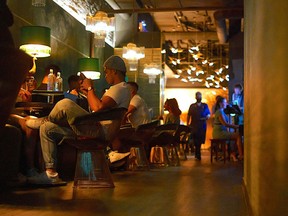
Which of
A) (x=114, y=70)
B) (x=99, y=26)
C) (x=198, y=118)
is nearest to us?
(x=114, y=70)

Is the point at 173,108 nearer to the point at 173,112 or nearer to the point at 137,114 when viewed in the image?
the point at 173,112

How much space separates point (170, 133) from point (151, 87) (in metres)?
6.14

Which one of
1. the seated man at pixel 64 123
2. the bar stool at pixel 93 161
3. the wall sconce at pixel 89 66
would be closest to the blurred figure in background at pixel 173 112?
the wall sconce at pixel 89 66

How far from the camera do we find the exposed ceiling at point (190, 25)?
37.5 feet

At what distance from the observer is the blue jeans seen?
4.12m

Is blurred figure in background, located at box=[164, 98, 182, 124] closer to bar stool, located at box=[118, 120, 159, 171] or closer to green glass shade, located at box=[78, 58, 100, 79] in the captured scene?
green glass shade, located at box=[78, 58, 100, 79]

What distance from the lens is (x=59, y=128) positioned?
14.1 feet

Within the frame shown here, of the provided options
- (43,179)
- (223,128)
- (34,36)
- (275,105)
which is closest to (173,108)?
(223,128)

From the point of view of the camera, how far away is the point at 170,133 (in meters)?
7.86

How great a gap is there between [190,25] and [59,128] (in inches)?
481

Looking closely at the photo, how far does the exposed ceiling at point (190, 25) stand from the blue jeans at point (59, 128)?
480 cm

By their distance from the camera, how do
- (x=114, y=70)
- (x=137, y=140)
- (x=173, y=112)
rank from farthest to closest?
(x=173, y=112)
(x=137, y=140)
(x=114, y=70)

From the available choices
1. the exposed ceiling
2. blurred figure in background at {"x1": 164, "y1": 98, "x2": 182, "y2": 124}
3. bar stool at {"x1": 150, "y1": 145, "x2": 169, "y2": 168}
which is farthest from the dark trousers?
the exposed ceiling

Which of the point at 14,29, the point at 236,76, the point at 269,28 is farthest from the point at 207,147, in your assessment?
the point at 269,28
